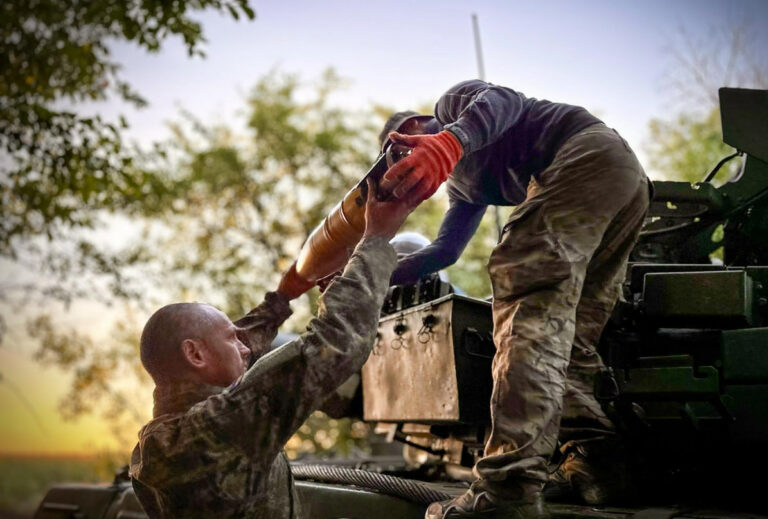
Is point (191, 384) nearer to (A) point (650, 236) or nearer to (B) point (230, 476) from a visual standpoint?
(B) point (230, 476)

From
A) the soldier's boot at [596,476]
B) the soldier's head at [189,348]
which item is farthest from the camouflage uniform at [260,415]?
the soldier's boot at [596,476]

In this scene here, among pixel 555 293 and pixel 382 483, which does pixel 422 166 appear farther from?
pixel 382 483

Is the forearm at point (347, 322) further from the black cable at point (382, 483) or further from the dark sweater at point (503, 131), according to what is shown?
the black cable at point (382, 483)

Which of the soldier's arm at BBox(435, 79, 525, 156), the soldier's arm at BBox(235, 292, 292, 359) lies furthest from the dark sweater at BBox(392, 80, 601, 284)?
the soldier's arm at BBox(235, 292, 292, 359)

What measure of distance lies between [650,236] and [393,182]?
2.11 m

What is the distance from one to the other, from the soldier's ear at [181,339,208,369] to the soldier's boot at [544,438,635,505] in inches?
56.3

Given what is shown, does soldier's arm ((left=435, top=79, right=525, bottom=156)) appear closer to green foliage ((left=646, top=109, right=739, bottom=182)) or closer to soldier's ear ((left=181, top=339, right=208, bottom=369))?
soldier's ear ((left=181, top=339, right=208, bottom=369))

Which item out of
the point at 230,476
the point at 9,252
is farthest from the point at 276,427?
the point at 9,252

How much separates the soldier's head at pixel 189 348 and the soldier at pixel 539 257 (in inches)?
33.3

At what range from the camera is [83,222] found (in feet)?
28.7

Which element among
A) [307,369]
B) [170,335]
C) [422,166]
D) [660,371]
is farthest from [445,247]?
[307,369]

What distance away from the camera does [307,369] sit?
8.38ft

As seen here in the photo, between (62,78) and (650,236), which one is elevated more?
(62,78)

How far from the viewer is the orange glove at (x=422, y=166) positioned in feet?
8.73
